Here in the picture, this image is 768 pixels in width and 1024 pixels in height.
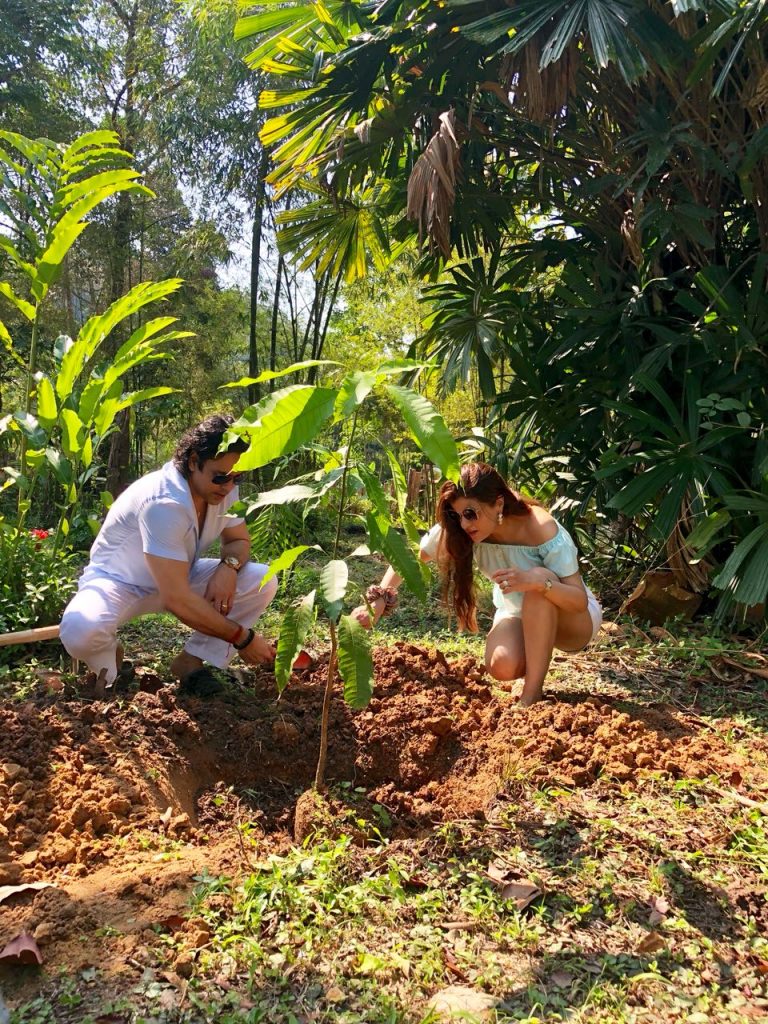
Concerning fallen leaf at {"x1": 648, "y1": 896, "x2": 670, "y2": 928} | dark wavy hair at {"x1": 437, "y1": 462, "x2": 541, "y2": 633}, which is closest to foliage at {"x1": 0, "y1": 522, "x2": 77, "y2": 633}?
dark wavy hair at {"x1": 437, "y1": 462, "x2": 541, "y2": 633}

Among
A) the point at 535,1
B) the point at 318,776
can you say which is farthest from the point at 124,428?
the point at 318,776

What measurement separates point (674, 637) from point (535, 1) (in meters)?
3.03

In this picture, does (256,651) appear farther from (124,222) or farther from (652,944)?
(124,222)

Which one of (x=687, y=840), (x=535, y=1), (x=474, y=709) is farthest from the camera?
(x=535, y=1)

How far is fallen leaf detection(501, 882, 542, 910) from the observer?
1.70m

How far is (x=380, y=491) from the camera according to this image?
6.36 ft

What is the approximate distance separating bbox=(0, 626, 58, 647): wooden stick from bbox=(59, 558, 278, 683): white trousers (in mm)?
78

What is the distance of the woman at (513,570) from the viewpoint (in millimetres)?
2584

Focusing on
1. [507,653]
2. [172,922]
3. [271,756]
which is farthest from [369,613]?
[172,922]

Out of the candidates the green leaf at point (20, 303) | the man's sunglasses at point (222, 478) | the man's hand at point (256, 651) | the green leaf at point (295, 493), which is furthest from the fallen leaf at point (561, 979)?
the green leaf at point (20, 303)

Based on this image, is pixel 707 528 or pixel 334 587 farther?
pixel 707 528

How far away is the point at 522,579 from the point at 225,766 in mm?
1142

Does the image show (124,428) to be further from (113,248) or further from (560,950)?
(560,950)

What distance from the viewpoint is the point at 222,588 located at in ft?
Answer: 9.41
